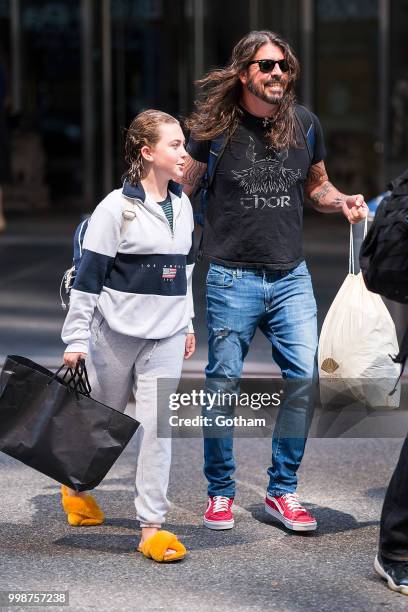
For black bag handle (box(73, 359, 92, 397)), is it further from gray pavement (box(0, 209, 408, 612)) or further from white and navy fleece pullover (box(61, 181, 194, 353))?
gray pavement (box(0, 209, 408, 612))

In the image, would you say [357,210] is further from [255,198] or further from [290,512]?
[290,512]

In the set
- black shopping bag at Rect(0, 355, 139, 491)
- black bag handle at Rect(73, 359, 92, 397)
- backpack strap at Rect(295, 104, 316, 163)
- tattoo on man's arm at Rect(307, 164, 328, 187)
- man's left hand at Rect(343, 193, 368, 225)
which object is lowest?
black shopping bag at Rect(0, 355, 139, 491)

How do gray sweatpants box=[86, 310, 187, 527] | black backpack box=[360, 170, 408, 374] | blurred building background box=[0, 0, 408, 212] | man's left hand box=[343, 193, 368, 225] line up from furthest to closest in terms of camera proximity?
1. blurred building background box=[0, 0, 408, 212]
2. man's left hand box=[343, 193, 368, 225]
3. gray sweatpants box=[86, 310, 187, 527]
4. black backpack box=[360, 170, 408, 374]

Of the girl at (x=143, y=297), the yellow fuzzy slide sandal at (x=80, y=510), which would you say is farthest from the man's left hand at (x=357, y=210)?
the yellow fuzzy slide sandal at (x=80, y=510)

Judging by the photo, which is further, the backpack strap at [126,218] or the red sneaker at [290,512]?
the red sneaker at [290,512]

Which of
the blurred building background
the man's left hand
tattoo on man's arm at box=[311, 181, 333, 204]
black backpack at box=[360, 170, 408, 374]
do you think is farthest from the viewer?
the blurred building background

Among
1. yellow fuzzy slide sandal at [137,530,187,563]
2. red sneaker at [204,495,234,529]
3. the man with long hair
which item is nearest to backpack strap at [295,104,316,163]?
the man with long hair

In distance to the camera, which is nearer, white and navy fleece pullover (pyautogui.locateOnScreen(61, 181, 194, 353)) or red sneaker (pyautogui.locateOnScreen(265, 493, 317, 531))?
white and navy fleece pullover (pyautogui.locateOnScreen(61, 181, 194, 353))

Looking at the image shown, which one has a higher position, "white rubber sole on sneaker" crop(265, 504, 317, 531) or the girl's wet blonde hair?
the girl's wet blonde hair

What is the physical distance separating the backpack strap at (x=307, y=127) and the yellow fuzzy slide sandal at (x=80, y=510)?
1.64m

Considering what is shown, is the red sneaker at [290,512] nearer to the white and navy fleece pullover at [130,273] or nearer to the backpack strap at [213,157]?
the white and navy fleece pullover at [130,273]

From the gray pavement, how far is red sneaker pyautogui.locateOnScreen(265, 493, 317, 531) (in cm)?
5

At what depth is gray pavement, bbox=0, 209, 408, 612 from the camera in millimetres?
4344

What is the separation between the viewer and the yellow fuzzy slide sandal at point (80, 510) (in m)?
5.16
